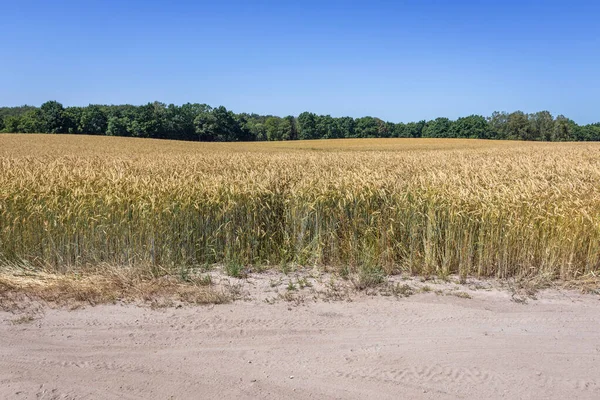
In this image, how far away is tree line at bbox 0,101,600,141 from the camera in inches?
3302

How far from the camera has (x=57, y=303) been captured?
5.12 meters

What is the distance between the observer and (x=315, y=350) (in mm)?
4066

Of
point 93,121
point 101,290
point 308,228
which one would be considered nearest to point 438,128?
point 93,121

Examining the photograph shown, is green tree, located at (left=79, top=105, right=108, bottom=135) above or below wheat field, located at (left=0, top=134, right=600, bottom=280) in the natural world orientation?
above

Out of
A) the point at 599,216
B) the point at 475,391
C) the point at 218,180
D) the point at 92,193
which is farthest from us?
the point at 218,180

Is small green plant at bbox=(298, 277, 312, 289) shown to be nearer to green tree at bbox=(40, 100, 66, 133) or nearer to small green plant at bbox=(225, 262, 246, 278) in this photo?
small green plant at bbox=(225, 262, 246, 278)

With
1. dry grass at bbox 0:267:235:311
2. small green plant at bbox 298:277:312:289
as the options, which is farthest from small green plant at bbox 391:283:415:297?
dry grass at bbox 0:267:235:311

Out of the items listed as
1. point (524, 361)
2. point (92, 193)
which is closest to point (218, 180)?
point (92, 193)

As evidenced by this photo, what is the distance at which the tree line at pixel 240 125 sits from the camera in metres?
83.9

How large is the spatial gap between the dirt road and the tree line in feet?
282

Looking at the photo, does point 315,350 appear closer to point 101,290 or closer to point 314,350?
point 314,350

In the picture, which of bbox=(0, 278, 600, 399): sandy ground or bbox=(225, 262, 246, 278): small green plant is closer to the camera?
bbox=(0, 278, 600, 399): sandy ground

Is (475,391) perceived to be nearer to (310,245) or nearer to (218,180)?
(310,245)

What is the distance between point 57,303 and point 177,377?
230cm
